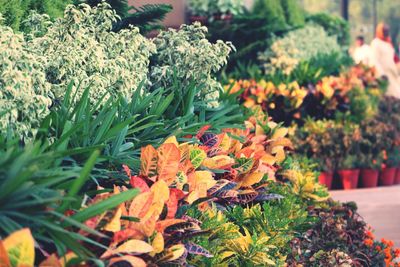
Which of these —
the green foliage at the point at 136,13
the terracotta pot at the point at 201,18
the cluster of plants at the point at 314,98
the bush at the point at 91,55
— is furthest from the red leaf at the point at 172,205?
the terracotta pot at the point at 201,18

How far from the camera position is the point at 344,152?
458 inches

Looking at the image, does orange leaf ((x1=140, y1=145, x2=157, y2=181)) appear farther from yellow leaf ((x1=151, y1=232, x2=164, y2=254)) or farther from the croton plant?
yellow leaf ((x1=151, y1=232, x2=164, y2=254))

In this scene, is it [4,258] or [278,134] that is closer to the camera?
[4,258]

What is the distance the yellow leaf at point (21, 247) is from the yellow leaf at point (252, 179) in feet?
7.53

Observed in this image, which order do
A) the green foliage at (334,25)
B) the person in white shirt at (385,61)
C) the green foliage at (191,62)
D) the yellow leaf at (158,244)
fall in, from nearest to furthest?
the yellow leaf at (158,244) < the green foliage at (191,62) < the person in white shirt at (385,61) < the green foliage at (334,25)

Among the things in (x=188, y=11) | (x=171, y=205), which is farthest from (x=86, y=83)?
(x=188, y=11)

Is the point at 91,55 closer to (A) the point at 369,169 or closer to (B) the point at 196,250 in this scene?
(B) the point at 196,250

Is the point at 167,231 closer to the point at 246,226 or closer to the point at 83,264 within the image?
the point at 83,264

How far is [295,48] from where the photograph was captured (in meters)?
14.2

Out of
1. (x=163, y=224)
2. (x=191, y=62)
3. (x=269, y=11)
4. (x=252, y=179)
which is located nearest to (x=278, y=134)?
(x=191, y=62)

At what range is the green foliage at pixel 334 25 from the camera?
18.0m

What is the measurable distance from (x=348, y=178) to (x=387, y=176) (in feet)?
2.78

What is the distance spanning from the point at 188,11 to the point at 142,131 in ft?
29.6

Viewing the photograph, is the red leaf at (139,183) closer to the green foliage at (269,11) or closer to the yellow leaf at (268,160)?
the yellow leaf at (268,160)
